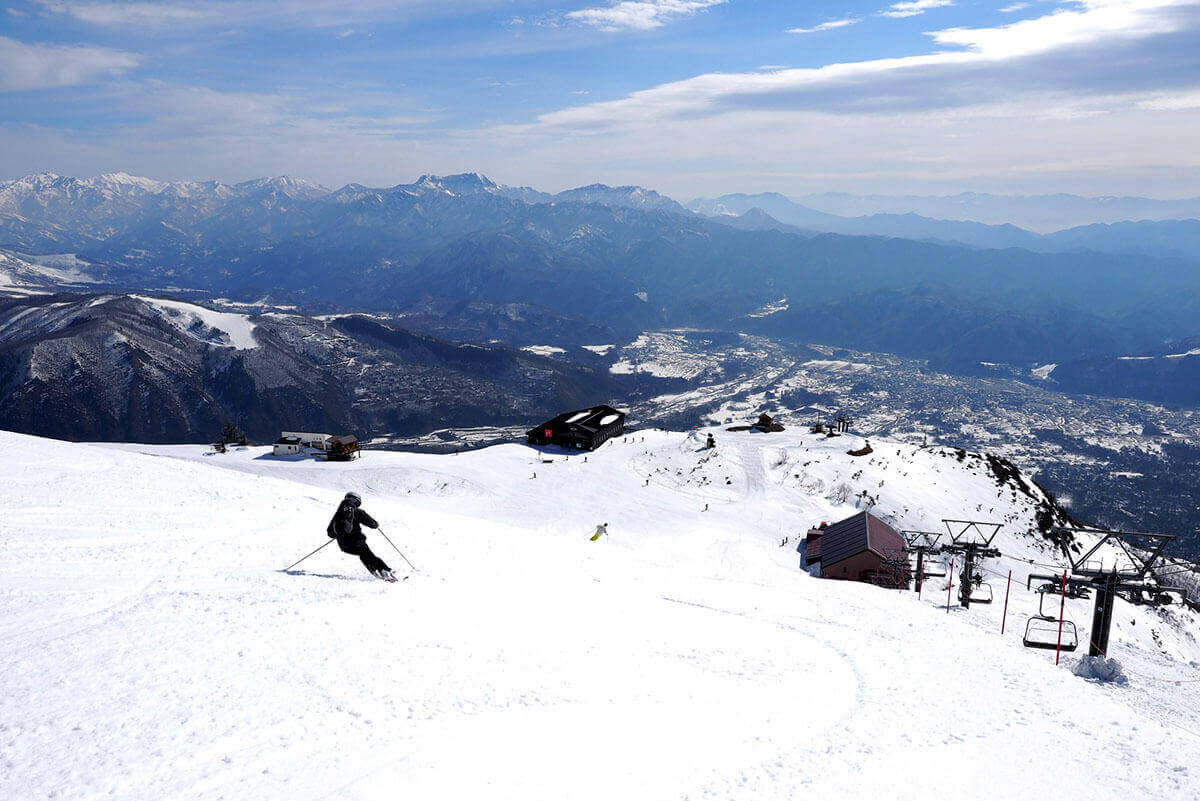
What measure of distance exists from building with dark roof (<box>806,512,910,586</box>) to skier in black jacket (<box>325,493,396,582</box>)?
34.6 meters

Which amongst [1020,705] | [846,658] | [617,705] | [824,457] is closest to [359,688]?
[617,705]

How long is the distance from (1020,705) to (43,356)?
236919mm

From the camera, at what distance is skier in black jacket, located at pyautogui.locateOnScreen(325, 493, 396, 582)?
20.1 m

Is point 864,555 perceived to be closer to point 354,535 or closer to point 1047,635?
point 1047,635

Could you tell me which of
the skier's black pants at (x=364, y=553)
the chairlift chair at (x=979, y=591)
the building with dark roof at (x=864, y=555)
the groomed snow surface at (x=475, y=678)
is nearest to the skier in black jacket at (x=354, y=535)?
the skier's black pants at (x=364, y=553)

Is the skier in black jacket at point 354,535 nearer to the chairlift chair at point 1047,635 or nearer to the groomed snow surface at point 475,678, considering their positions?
the groomed snow surface at point 475,678

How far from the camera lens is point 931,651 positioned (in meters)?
20.9

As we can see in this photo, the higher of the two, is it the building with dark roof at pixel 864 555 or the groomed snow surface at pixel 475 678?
the groomed snow surface at pixel 475 678

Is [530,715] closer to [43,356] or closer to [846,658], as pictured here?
[846,658]

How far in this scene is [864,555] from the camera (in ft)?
151

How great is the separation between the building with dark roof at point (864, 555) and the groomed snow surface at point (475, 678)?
12.4 m

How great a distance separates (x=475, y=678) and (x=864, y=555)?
3926 cm

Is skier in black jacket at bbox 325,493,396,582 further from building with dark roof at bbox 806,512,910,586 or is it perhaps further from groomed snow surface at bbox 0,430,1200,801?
building with dark roof at bbox 806,512,910,586

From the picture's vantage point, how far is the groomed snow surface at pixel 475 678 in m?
10.7
